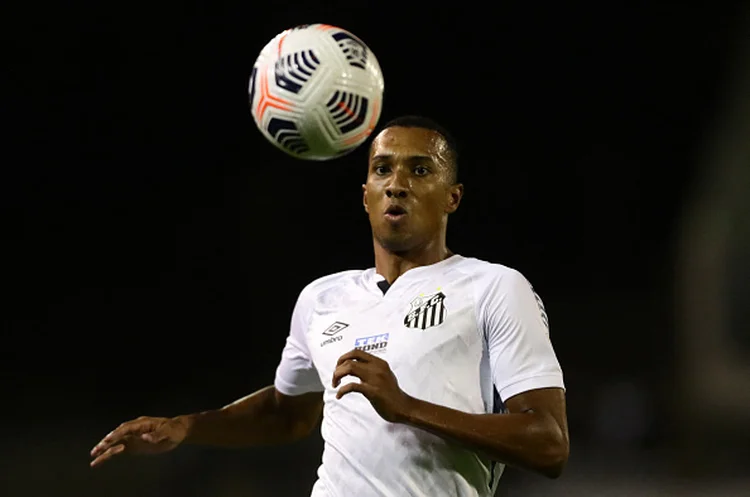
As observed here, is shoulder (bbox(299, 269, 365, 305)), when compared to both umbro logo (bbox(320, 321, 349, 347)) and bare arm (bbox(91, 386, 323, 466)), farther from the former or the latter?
bare arm (bbox(91, 386, 323, 466))

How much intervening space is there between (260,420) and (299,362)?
249mm

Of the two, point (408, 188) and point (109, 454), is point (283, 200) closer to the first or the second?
point (408, 188)

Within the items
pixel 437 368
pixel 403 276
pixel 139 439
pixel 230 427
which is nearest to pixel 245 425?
pixel 230 427

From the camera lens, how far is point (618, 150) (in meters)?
7.04

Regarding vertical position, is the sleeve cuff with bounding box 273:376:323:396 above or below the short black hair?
below

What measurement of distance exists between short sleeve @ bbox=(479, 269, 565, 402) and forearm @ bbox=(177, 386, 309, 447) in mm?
987

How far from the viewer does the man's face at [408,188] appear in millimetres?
2686

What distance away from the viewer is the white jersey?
232 centimetres

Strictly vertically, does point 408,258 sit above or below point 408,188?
below

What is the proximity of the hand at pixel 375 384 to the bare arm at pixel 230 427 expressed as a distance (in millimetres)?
825

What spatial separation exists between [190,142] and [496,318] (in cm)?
472

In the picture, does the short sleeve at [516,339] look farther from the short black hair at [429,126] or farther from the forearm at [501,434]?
the short black hair at [429,126]

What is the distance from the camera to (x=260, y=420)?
3070 mm

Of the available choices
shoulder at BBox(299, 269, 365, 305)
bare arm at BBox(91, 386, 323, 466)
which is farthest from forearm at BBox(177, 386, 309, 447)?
shoulder at BBox(299, 269, 365, 305)
